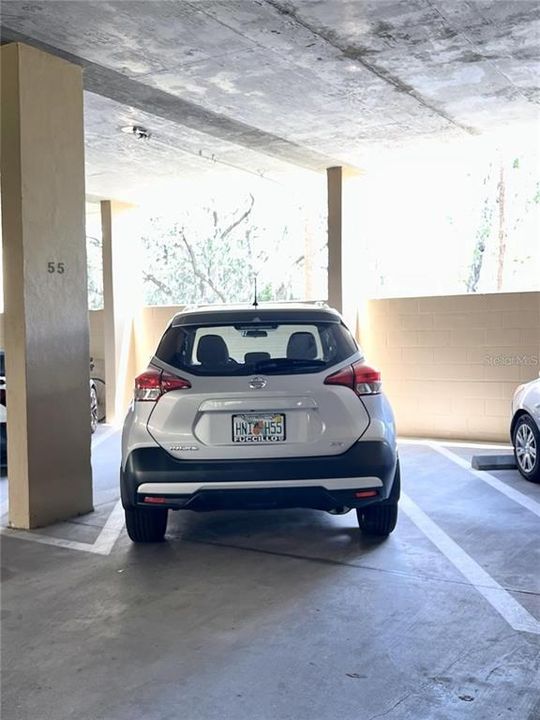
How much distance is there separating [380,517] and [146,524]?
1.59 metres

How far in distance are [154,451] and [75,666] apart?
143 centimetres

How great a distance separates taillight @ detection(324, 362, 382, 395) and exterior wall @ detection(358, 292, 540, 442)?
17.2ft

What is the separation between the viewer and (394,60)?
6.05 metres

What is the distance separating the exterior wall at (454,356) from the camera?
360 inches

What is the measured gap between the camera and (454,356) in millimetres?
9594

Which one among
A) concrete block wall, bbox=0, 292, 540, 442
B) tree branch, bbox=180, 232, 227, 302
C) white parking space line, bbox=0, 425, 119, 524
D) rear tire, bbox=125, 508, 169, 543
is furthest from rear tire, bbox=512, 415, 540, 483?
tree branch, bbox=180, 232, 227, 302

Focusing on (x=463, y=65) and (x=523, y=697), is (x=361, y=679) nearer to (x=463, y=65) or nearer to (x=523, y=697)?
(x=523, y=697)

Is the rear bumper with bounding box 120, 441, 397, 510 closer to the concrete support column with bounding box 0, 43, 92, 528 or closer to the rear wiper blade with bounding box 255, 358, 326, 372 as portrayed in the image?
the rear wiper blade with bounding box 255, 358, 326, 372

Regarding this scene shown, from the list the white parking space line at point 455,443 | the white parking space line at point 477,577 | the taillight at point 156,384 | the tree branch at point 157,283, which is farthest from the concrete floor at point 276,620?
the tree branch at point 157,283

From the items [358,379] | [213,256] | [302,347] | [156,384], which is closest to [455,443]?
[302,347]

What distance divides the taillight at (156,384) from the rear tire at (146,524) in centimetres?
83

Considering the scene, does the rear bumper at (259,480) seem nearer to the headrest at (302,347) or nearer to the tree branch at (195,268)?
the headrest at (302,347)

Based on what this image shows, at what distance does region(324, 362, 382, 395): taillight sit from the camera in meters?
4.39

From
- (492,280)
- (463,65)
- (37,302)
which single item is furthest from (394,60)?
(492,280)
